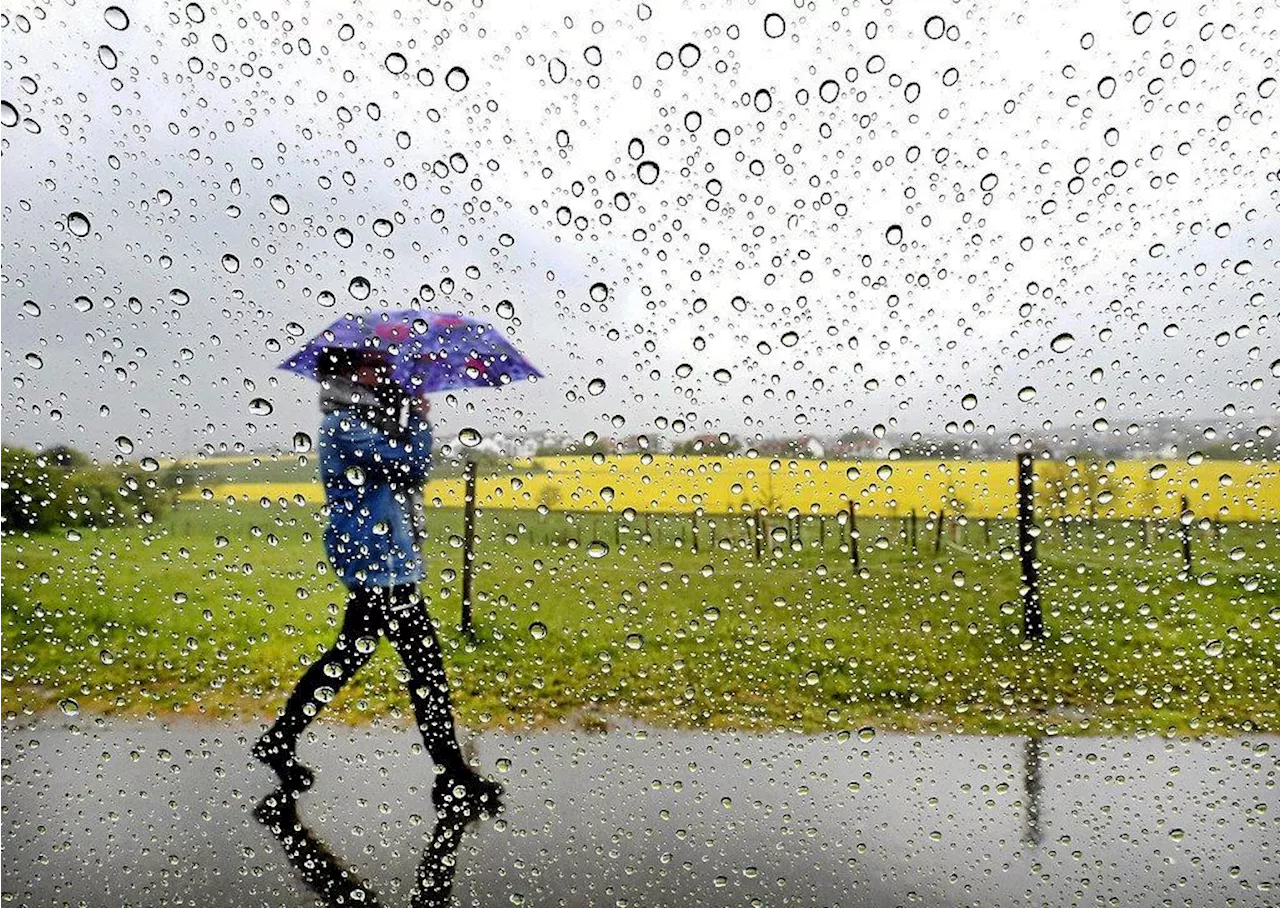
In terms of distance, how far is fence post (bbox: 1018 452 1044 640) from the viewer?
1225mm

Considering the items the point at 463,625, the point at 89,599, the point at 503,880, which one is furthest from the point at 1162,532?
the point at 89,599

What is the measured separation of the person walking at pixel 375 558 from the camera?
116cm

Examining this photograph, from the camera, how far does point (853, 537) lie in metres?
1.25

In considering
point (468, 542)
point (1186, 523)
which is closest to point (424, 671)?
point (468, 542)

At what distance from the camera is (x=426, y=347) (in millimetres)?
1141

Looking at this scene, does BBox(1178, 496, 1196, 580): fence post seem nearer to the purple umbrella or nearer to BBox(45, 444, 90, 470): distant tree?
the purple umbrella

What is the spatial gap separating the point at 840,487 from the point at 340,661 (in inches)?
41.0

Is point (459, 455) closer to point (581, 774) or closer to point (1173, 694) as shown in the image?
point (581, 774)

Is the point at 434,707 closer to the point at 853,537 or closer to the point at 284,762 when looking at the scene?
the point at 284,762

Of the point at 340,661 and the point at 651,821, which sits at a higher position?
the point at 340,661

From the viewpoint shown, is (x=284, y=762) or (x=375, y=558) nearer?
(x=375, y=558)

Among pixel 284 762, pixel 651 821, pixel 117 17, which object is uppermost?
pixel 117 17

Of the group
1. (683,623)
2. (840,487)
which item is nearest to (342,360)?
(683,623)

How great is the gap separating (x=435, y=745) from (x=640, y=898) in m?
0.52
